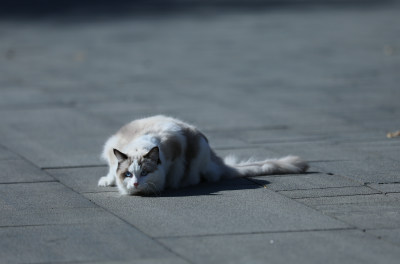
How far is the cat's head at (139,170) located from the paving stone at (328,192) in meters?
1.43

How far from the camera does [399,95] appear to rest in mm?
17062

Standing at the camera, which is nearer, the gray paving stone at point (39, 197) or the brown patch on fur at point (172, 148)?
the gray paving stone at point (39, 197)

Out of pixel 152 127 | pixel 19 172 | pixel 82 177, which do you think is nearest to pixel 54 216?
pixel 152 127

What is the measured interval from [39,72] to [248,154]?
1129cm

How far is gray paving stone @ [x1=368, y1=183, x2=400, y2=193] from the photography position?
30.6 feet

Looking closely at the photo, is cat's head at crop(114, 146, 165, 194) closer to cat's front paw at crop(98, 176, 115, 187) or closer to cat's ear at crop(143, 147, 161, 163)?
cat's ear at crop(143, 147, 161, 163)

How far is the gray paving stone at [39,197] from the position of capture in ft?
29.5

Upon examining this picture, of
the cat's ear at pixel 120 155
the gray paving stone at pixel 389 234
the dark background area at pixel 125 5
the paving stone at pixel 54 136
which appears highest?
the dark background area at pixel 125 5

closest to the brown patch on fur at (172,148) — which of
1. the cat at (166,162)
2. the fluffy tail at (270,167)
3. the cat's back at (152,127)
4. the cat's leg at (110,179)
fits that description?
the cat at (166,162)

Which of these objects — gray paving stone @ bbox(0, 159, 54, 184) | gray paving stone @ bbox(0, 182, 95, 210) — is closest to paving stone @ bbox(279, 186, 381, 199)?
gray paving stone @ bbox(0, 182, 95, 210)

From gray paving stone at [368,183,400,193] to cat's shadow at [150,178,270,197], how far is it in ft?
4.08

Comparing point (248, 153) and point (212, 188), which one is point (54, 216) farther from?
point (248, 153)

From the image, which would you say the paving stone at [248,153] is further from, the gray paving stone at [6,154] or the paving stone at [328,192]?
the gray paving stone at [6,154]

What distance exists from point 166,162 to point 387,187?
250 centimetres
